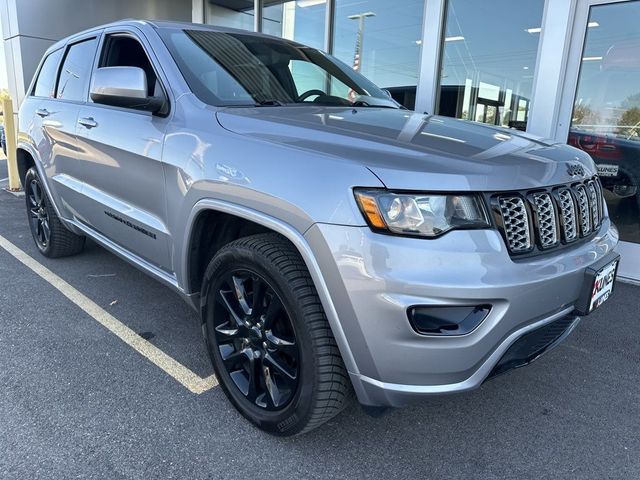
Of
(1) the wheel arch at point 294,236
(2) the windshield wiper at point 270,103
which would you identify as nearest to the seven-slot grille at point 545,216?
(1) the wheel arch at point 294,236

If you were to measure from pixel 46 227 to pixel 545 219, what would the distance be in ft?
13.4

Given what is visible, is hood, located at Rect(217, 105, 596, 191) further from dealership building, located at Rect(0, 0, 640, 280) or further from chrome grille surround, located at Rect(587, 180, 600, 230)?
dealership building, located at Rect(0, 0, 640, 280)

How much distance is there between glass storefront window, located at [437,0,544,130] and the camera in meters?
5.22

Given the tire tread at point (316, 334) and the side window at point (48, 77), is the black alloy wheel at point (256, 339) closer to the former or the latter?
the tire tread at point (316, 334)

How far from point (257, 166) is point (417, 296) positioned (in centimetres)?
82

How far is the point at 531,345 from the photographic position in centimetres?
188

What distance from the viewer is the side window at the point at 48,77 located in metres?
4.03

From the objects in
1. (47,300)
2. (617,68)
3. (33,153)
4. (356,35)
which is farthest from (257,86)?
(356,35)

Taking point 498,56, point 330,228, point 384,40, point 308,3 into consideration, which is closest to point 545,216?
point 330,228

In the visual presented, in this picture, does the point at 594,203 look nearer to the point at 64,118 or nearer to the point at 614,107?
the point at 614,107

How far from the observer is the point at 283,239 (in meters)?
1.96

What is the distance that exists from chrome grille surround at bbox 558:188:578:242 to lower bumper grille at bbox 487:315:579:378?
1.10ft

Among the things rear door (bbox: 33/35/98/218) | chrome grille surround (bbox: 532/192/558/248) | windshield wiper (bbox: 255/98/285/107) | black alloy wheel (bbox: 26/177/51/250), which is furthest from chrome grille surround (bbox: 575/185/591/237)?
black alloy wheel (bbox: 26/177/51/250)

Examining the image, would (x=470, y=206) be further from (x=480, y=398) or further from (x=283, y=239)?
(x=480, y=398)
